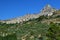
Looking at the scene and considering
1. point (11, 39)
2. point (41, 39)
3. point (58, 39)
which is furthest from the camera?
point (11, 39)

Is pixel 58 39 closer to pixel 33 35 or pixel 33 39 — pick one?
pixel 33 39

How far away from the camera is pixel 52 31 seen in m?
63.3

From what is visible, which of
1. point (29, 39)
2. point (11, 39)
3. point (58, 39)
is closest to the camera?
point (58, 39)

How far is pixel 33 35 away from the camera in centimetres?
8250

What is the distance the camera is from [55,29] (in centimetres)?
6366

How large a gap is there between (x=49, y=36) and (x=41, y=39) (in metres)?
6.69

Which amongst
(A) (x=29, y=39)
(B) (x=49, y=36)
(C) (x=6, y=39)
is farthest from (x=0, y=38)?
(B) (x=49, y=36)

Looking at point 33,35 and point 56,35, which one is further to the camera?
point 33,35

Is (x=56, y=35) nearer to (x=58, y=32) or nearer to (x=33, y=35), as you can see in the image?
(x=58, y=32)

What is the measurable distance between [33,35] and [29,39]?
3.84m

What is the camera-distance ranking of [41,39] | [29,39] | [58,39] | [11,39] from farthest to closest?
[29,39], [11,39], [41,39], [58,39]

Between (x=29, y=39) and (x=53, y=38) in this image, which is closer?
(x=53, y=38)

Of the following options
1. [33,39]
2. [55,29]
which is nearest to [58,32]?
[55,29]

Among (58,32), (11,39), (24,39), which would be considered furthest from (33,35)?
(58,32)
